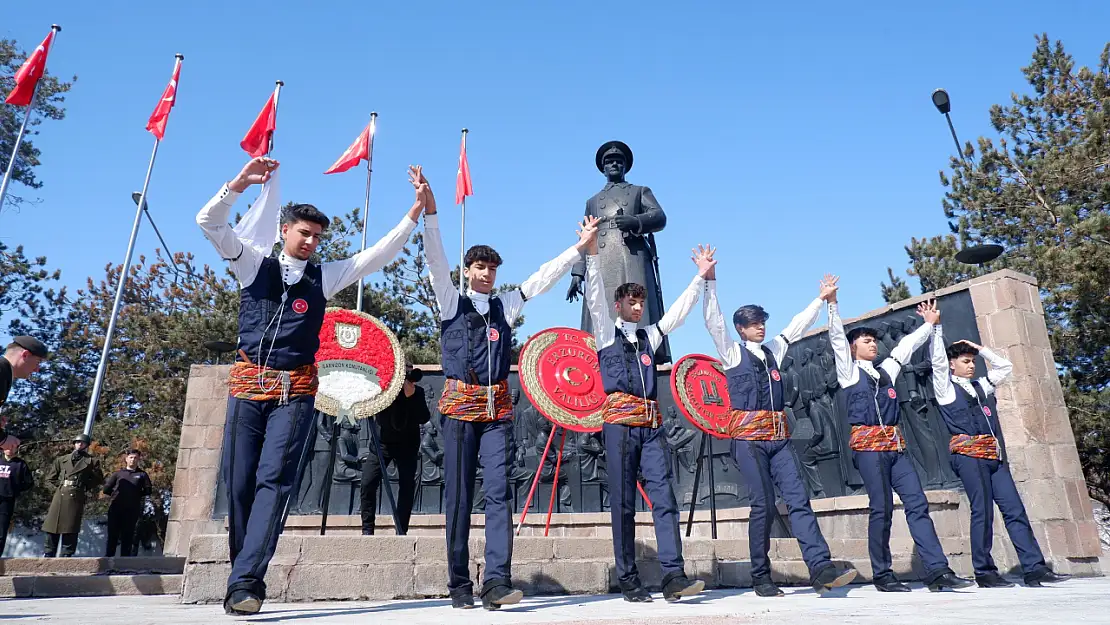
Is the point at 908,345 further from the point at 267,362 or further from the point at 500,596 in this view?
the point at 267,362

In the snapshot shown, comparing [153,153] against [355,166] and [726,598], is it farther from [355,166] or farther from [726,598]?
[726,598]

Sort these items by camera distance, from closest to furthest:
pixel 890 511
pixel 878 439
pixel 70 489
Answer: pixel 890 511 → pixel 878 439 → pixel 70 489

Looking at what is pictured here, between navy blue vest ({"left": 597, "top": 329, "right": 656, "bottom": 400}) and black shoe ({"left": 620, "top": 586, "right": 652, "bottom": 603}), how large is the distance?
130 cm

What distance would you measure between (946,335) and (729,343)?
475cm

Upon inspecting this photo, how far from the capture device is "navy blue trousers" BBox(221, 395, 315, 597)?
13.5 feet

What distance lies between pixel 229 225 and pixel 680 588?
3502 millimetres

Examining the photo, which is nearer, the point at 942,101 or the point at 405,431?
the point at 405,431

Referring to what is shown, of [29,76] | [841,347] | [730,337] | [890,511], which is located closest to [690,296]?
[730,337]

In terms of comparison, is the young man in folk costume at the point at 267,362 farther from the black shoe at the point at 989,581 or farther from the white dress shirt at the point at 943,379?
the black shoe at the point at 989,581

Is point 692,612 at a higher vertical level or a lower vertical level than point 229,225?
lower

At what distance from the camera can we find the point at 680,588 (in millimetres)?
4867

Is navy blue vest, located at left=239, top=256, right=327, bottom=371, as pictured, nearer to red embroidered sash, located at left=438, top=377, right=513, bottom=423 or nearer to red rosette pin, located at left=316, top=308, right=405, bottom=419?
red embroidered sash, located at left=438, top=377, right=513, bottom=423

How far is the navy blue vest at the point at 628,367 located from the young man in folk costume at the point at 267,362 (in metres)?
1.89

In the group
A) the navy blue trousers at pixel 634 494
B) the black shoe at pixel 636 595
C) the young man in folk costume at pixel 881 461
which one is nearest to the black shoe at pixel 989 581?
the young man in folk costume at pixel 881 461
